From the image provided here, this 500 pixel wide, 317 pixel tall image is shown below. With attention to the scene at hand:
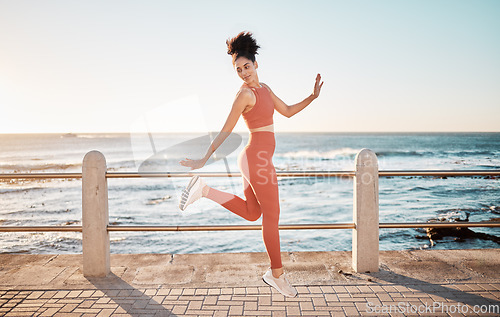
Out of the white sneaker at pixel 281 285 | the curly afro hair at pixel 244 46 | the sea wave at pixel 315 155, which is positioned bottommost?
the sea wave at pixel 315 155

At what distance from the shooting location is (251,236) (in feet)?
27.6

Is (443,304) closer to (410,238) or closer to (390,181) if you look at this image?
(410,238)

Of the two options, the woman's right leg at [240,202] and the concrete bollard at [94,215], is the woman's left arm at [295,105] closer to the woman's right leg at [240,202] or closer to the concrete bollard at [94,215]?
the woman's right leg at [240,202]

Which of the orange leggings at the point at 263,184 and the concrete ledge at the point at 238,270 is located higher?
the orange leggings at the point at 263,184

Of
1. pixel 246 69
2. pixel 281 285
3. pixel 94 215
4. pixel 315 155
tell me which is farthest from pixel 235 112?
pixel 315 155

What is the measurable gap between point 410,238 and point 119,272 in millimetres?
6783

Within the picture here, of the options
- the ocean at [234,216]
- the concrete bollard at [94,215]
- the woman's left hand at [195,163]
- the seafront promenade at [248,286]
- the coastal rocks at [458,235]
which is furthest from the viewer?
the coastal rocks at [458,235]

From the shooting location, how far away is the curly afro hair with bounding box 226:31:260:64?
2.97 metres

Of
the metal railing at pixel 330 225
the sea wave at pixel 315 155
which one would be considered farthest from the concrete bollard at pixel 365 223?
the sea wave at pixel 315 155

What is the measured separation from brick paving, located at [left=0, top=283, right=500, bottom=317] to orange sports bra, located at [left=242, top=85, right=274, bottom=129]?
1599 millimetres

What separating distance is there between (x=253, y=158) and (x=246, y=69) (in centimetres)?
74

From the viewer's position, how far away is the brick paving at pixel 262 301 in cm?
309

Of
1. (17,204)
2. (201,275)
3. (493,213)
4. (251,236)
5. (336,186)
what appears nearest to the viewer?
(201,275)

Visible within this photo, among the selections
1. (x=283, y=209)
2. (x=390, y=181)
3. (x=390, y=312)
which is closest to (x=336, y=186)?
(x=390, y=181)
